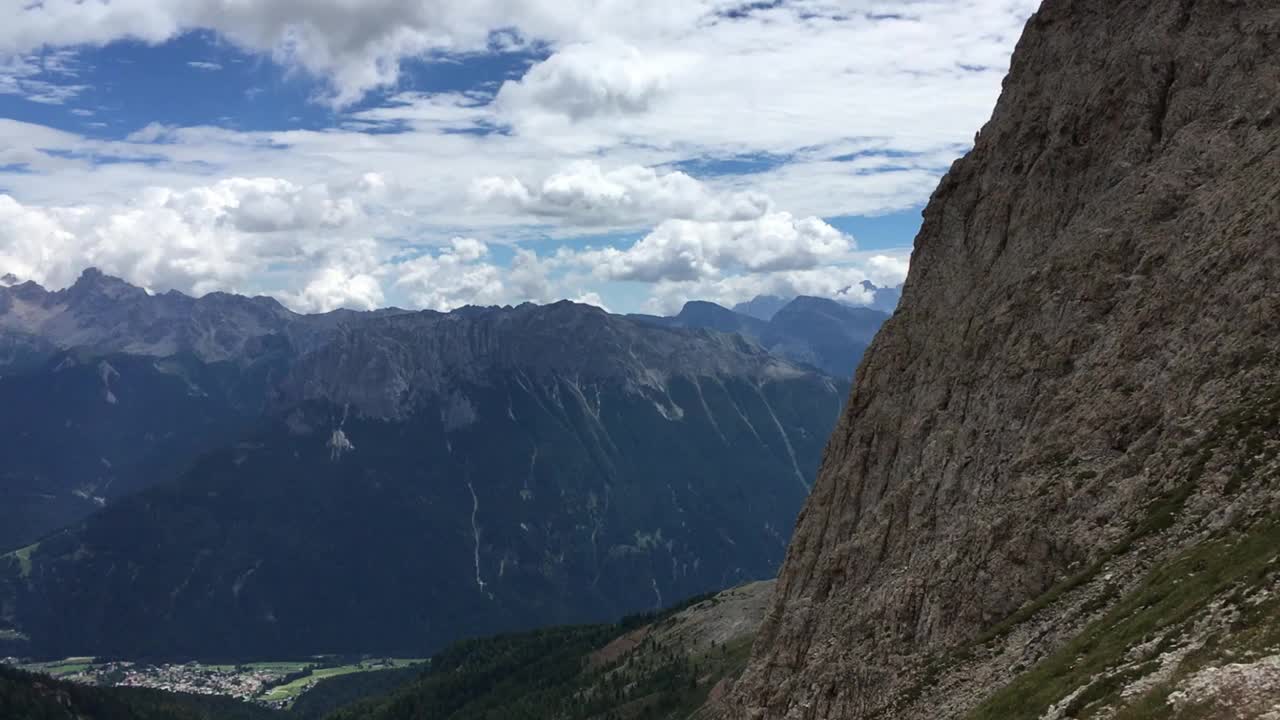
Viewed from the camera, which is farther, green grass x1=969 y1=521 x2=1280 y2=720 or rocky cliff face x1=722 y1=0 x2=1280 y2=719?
rocky cliff face x1=722 y1=0 x2=1280 y2=719

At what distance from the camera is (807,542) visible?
97750mm

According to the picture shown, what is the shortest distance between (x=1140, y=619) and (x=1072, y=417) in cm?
2197

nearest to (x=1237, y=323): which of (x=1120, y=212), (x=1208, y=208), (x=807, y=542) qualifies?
(x=1208, y=208)

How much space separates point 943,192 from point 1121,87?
20615 millimetres

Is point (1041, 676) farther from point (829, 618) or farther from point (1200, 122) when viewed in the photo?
point (1200, 122)

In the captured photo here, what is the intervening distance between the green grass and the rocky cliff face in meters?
0.19

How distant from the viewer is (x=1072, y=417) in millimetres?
71000

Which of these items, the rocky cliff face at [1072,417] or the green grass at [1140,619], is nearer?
the green grass at [1140,619]

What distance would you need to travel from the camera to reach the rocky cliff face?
55.0 m

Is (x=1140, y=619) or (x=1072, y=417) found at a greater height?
(x=1072, y=417)

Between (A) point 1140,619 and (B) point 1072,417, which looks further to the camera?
(B) point 1072,417

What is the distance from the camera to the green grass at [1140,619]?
48.1 m

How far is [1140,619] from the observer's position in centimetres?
5147

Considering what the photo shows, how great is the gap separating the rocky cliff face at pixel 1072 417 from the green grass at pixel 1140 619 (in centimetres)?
19
